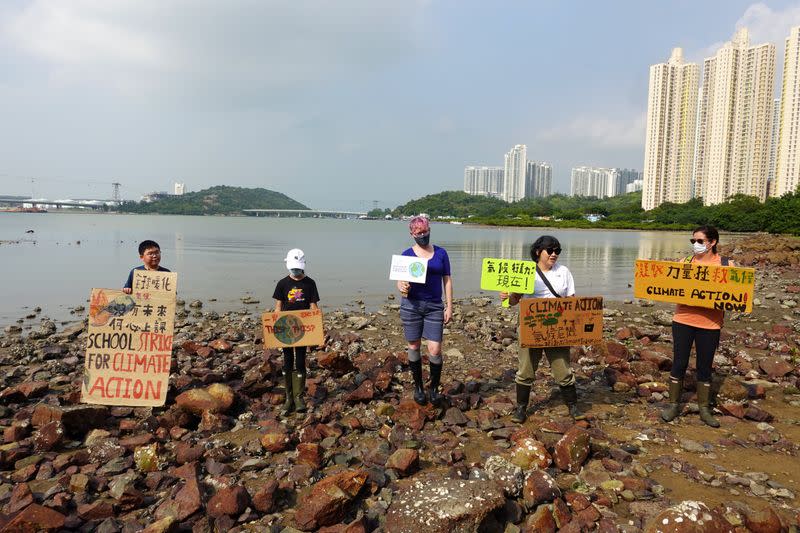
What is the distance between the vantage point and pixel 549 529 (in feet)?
13.8

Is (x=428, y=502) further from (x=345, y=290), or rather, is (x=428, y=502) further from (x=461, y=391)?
(x=345, y=290)

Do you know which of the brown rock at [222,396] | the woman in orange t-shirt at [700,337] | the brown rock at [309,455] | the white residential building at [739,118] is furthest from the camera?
the white residential building at [739,118]

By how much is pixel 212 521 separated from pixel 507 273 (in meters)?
4.19

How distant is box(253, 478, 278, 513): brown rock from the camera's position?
453 cm

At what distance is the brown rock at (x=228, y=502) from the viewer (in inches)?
173

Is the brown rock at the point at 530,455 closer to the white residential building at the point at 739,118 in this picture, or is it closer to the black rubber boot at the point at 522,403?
the black rubber boot at the point at 522,403

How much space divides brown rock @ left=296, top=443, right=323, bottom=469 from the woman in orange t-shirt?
4.31 m

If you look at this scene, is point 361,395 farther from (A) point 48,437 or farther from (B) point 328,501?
(A) point 48,437

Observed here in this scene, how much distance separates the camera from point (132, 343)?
6.71 meters

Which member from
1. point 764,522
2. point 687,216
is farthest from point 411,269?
point 687,216

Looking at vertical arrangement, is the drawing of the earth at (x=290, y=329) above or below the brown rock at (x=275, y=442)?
above

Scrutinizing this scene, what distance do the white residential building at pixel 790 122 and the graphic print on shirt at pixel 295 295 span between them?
116147mm

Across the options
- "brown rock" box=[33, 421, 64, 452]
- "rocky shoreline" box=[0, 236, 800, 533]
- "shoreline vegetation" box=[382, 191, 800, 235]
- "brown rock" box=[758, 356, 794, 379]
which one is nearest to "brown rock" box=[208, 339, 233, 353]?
"rocky shoreline" box=[0, 236, 800, 533]

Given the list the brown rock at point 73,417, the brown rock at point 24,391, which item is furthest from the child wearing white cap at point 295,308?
the brown rock at point 24,391
